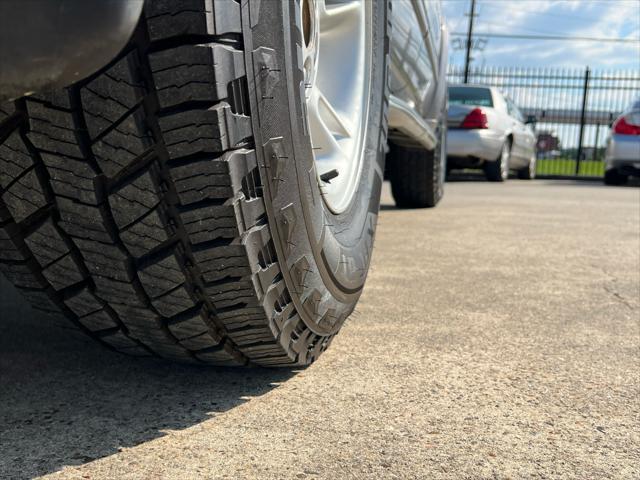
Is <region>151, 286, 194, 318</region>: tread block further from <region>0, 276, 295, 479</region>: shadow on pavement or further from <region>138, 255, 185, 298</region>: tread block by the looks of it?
A: <region>0, 276, 295, 479</region>: shadow on pavement

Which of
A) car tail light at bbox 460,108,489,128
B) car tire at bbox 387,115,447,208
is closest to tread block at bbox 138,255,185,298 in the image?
car tire at bbox 387,115,447,208

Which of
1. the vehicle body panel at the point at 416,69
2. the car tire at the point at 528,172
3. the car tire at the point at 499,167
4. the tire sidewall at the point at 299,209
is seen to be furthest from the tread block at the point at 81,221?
the car tire at the point at 528,172

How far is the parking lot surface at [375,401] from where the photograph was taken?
100 cm

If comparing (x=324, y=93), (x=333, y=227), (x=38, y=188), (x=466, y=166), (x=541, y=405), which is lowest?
(x=466, y=166)

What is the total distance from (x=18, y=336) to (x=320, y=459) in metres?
0.97

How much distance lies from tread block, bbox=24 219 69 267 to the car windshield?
7813 millimetres

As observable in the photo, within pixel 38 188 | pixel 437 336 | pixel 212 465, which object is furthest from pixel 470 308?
pixel 38 188

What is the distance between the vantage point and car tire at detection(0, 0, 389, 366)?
837 mm

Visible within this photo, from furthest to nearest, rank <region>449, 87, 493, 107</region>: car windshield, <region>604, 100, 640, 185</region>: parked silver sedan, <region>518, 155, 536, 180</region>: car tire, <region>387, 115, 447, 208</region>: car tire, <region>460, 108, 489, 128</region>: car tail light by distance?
<region>518, 155, 536, 180</region>: car tire → <region>449, 87, 493, 107</region>: car windshield → <region>460, 108, 489, 128</region>: car tail light → <region>604, 100, 640, 185</region>: parked silver sedan → <region>387, 115, 447, 208</region>: car tire

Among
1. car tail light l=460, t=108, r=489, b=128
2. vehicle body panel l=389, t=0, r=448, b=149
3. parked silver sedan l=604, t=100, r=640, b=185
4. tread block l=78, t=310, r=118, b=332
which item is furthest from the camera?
car tail light l=460, t=108, r=489, b=128

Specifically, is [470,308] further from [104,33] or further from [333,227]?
[104,33]

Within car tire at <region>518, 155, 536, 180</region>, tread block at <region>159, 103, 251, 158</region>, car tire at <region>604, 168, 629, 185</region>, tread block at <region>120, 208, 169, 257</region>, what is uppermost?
tread block at <region>159, 103, 251, 158</region>

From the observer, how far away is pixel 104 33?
650 mm

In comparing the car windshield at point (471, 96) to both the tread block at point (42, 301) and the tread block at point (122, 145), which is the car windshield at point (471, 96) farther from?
the tread block at point (122, 145)
